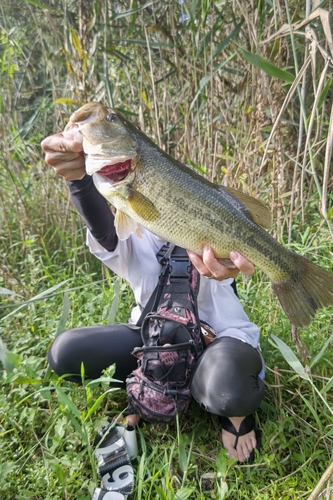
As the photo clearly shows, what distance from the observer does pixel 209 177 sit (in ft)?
8.52

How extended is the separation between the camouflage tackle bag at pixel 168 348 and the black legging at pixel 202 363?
0.07 m

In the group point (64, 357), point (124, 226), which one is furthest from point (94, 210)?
point (64, 357)

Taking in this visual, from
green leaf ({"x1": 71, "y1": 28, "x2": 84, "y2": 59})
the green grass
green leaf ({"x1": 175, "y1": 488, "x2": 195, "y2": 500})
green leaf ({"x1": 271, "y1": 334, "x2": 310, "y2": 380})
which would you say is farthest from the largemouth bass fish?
green leaf ({"x1": 71, "y1": 28, "x2": 84, "y2": 59})

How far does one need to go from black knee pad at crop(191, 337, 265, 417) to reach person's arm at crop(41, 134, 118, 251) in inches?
23.3

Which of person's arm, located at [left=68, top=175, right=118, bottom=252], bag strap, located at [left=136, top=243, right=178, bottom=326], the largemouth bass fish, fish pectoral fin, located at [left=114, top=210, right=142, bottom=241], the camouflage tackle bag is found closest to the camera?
the largemouth bass fish

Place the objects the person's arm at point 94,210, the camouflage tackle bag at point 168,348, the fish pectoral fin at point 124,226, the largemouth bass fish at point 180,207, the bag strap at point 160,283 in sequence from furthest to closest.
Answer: the bag strap at point 160,283
the camouflage tackle bag at point 168,348
the person's arm at point 94,210
the fish pectoral fin at point 124,226
the largemouth bass fish at point 180,207

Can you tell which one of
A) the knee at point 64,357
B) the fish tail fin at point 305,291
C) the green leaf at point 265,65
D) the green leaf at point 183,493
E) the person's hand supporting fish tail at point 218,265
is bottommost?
the green leaf at point 183,493

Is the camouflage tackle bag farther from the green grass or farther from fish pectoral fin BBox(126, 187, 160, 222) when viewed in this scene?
fish pectoral fin BBox(126, 187, 160, 222)

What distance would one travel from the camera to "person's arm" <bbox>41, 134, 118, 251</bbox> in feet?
4.72

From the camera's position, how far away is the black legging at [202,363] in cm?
165

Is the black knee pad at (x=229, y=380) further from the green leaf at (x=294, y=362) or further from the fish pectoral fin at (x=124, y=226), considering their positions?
the fish pectoral fin at (x=124, y=226)

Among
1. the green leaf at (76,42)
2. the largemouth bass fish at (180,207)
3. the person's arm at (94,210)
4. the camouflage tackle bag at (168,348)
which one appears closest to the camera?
the largemouth bass fish at (180,207)

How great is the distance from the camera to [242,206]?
1.52 m

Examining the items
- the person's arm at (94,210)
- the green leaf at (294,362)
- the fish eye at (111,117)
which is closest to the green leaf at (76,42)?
the person's arm at (94,210)
